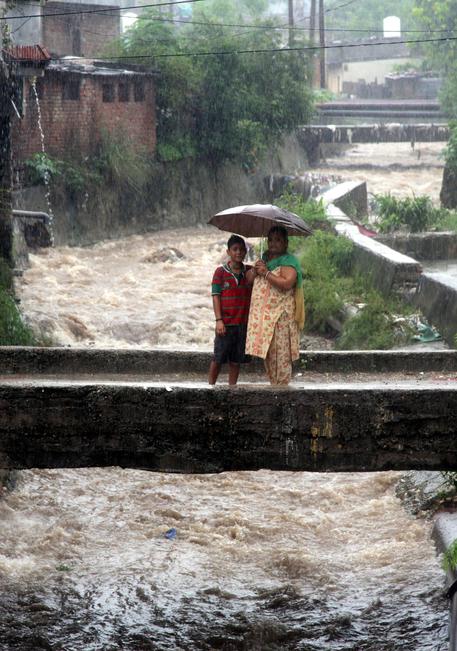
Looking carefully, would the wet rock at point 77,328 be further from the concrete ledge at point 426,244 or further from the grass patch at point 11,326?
the concrete ledge at point 426,244

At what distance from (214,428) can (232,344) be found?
86 centimetres

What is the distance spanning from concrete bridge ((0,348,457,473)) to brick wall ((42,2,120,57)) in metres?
28.5

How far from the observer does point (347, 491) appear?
9.55 meters

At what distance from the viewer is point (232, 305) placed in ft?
21.9

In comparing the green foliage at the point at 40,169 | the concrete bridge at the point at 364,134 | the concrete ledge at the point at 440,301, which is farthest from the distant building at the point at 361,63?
the concrete ledge at the point at 440,301

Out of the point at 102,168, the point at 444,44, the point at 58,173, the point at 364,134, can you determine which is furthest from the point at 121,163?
the point at 444,44

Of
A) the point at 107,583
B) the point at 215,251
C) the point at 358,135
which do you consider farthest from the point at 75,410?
the point at 358,135

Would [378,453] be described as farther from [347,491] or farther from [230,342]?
[347,491]

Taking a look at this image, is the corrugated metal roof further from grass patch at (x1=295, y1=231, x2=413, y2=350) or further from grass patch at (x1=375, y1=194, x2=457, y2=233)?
grass patch at (x1=375, y1=194, x2=457, y2=233)

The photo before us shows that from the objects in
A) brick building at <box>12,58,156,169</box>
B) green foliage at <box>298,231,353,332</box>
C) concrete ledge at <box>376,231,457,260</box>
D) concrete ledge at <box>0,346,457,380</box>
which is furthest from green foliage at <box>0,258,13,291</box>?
brick building at <box>12,58,156,169</box>

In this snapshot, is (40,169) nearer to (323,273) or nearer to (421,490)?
(323,273)

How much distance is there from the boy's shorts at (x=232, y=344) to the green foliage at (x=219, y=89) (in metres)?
19.5

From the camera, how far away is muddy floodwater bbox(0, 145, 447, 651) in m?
7.14

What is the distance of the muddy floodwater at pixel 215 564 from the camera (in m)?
7.14
